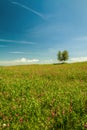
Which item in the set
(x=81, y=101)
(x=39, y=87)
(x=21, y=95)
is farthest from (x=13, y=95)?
(x=81, y=101)

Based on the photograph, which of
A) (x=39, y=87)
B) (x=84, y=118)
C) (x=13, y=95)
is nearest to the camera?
(x=84, y=118)

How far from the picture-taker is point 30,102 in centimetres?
877

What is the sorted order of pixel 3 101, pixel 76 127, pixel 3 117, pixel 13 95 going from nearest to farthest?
pixel 76 127
pixel 3 117
pixel 3 101
pixel 13 95

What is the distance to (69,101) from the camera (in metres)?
8.87

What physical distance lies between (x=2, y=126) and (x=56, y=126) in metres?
2.20

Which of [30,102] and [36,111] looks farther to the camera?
[30,102]

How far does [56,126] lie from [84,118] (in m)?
1.27

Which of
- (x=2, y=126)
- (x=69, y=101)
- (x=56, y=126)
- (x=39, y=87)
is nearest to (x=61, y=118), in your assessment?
(x=56, y=126)

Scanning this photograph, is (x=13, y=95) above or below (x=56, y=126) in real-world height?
above

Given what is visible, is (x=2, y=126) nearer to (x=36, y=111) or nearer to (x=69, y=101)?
(x=36, y=111)

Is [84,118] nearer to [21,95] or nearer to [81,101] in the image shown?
[81,101]

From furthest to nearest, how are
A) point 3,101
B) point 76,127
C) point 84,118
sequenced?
point 3,101
point 84,118
point 76,127

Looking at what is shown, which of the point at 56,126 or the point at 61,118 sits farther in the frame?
the point at 61,118

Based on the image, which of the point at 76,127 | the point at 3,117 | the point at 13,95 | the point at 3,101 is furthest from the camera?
the point at 13,95
